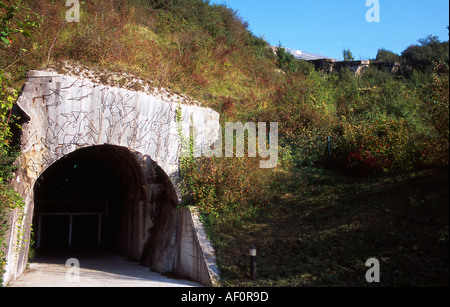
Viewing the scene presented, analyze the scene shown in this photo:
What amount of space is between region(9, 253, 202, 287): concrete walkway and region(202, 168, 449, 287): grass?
1.96 meters

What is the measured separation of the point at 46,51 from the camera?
43.9ft

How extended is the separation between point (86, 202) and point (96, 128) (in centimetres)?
964

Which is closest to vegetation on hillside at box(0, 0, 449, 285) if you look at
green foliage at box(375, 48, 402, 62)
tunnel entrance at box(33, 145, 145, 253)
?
tunnel entrance at box(33, 145, 145, 253)

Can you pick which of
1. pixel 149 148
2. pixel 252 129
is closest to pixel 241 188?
pixel 149 148

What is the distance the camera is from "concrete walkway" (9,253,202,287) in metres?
9.90

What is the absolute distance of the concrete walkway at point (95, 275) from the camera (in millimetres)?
9898

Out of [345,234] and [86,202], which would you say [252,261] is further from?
[86,202]

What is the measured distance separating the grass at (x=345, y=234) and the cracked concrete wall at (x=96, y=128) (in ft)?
9.76

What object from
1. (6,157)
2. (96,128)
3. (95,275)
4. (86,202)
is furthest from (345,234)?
(86,202)

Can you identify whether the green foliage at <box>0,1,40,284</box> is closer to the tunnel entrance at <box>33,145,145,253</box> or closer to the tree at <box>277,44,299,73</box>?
the tunnel entrance at <box>33,145,145,253</box>

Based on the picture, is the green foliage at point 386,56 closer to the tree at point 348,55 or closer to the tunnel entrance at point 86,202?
the tree at point 348,55

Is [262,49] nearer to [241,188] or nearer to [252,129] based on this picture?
[252,129]

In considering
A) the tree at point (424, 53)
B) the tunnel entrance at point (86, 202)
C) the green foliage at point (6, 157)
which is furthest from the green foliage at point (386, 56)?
the green foliage at point (6, 157)
